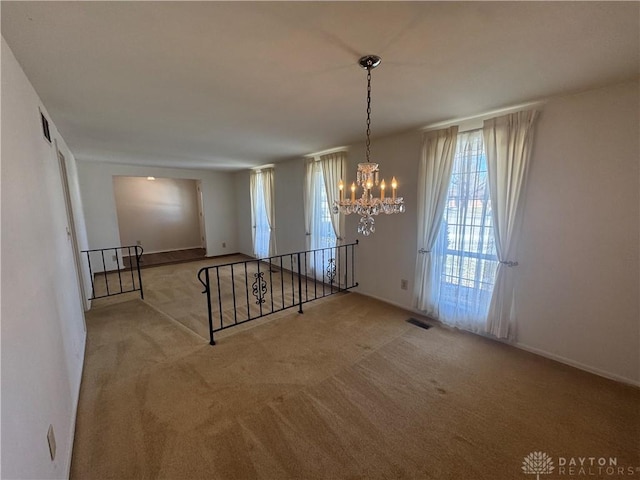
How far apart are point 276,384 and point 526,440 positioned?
5.79ft

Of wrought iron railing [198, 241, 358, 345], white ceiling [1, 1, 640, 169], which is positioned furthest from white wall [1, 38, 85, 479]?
wrought iron railing [198, 241, 358, 345]

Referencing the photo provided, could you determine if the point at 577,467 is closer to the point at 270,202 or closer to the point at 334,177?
the point at 334,177

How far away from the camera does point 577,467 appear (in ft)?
5.02

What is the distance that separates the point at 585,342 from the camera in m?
2.32

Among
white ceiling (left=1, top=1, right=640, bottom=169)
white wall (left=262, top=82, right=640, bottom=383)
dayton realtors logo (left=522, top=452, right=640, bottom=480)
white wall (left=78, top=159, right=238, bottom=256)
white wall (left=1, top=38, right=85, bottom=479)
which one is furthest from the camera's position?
white wall (left=78, top=159, right=238, bottom=256)

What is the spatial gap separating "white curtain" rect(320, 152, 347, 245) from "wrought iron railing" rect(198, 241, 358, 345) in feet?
1.19

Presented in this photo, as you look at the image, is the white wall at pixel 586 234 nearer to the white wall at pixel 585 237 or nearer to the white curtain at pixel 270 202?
the white wall at pixel 585 237

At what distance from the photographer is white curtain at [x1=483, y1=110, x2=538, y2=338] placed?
8.07 feet

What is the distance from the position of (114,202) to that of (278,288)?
171 inches

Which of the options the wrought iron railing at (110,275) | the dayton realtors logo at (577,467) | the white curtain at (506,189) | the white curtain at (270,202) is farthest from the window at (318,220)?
the dayton realtors logo at (577,467)

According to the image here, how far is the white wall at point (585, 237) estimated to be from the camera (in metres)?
2.06

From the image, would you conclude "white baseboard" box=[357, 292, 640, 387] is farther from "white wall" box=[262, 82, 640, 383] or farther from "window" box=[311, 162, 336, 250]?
"window" box=[311, 162, 336, 250]

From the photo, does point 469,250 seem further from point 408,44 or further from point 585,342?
point 408,44

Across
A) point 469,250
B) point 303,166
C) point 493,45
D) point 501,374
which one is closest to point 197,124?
point 303,166
